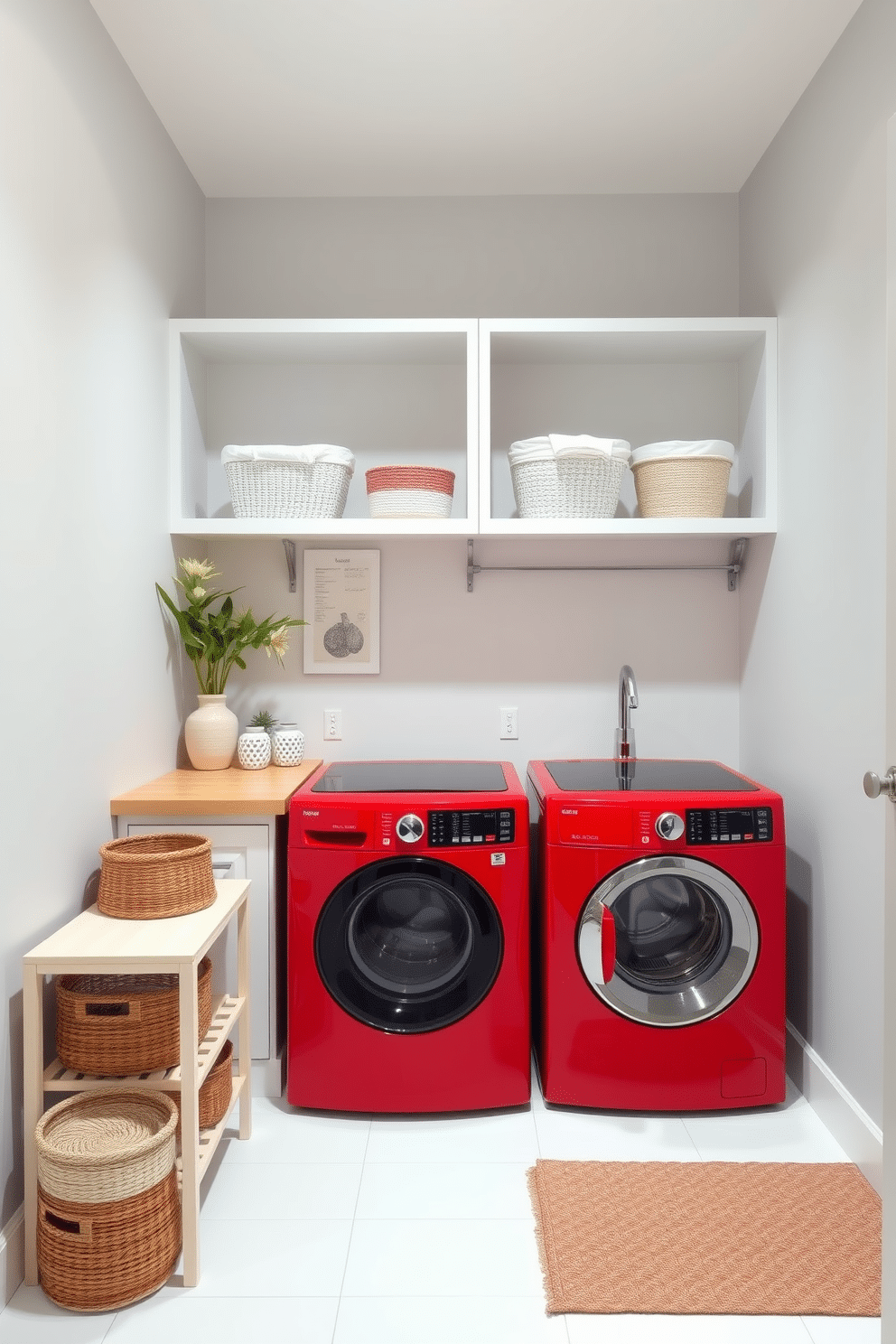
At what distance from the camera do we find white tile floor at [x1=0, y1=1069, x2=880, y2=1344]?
1599mm

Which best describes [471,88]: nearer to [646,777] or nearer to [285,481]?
[285,481]

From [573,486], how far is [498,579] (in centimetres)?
48

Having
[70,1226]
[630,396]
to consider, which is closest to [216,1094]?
[70,1226]

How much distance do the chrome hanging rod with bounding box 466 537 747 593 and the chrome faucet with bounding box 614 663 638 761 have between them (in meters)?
0.38

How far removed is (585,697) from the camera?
9.74ft

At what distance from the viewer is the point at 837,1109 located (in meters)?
2.19

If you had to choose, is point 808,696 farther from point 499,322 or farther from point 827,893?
point 499,322

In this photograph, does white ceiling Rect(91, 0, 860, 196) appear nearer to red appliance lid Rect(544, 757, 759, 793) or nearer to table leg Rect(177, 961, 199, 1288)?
red appliance lid Rect(544, 757, 759, 793)

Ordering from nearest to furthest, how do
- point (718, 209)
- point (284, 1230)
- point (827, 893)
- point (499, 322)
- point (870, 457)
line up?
point (284, 1230)
point (870, 457)
point (827, 893)
point (499, 322)
point (718, 209)

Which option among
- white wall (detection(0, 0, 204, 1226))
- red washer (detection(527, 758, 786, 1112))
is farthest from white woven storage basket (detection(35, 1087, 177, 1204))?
red washer (detection(527, 758, 786, 1112))

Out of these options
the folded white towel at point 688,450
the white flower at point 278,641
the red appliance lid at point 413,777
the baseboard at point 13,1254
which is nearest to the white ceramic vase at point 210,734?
the white flower at point 278,641

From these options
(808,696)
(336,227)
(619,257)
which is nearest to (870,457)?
(808,696)

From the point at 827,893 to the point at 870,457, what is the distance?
1.06 metres

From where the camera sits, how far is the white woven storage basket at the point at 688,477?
8.50 ft
